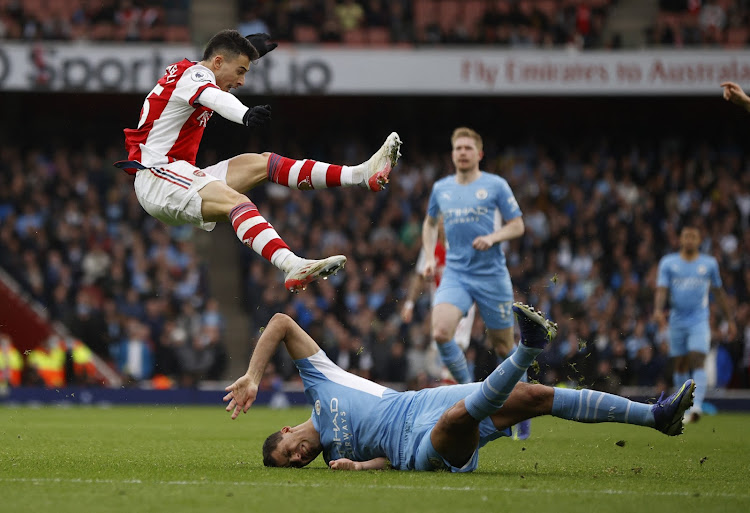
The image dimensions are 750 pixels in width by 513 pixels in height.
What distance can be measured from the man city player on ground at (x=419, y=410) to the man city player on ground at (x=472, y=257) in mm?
2739

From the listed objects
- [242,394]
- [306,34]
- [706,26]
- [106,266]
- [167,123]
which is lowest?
[242,394]

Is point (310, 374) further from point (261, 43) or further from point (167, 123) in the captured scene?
point (261, 43)

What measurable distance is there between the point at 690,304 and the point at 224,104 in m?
7.85

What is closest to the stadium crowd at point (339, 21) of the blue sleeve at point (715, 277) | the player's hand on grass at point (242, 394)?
the blue sleeve at point (715, 277)

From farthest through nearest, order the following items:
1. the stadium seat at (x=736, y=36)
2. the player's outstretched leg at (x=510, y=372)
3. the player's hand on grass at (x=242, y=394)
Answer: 1. the stadium seat at (x=736, y=36)
2. the player's hand on grass at (x=242, y=394)
3. the player's outstretched leg at (x=510, y=372)

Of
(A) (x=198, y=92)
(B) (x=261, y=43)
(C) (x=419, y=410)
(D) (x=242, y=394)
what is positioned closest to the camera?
(D) (x=242, y=394)

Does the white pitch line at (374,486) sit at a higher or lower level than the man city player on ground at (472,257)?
lower

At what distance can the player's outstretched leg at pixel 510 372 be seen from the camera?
6008 mm

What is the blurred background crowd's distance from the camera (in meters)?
21.4

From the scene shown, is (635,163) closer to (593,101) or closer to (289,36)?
(593,101)

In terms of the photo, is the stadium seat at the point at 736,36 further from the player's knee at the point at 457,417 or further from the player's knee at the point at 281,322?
the player's knee at the point at 457,417

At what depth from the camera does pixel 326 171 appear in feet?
24.9

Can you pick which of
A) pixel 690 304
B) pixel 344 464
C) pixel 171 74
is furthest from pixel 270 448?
pixel 690 304

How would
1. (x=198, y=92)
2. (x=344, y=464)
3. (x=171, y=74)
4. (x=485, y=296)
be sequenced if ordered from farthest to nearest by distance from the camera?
(x=485, y=296) < (x=171, y=74) < (x=198, y=92) < (x=344, y=464)
